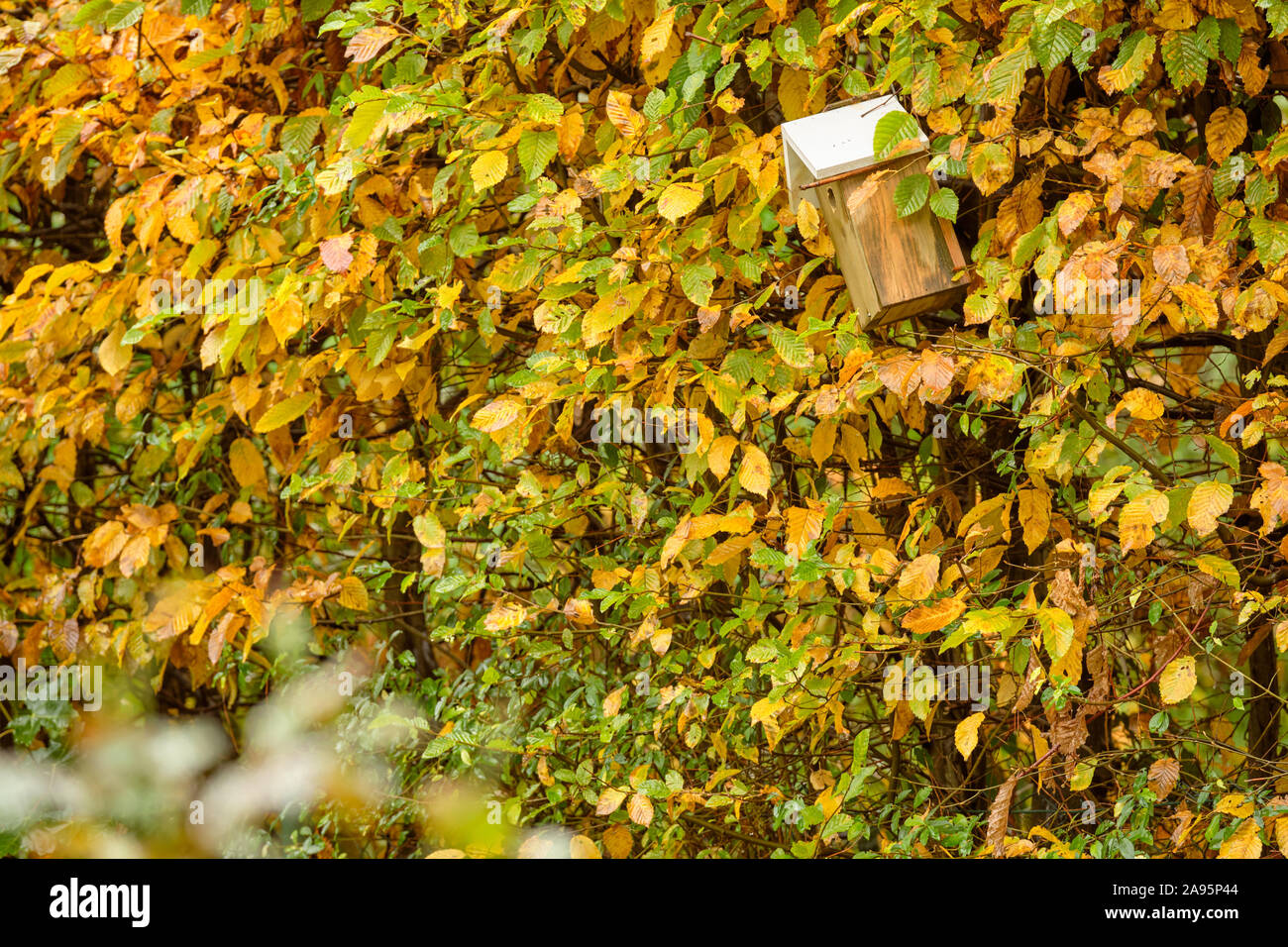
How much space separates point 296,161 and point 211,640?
1.00 metres

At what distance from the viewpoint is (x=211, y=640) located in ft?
8.74

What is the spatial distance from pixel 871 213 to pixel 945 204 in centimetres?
12

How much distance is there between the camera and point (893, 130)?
6.66ft

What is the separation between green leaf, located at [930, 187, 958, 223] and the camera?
2.12 metres

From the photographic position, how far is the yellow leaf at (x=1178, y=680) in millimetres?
1999

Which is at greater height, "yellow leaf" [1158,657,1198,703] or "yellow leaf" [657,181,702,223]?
"yellow leaf" [657,181,702,223]

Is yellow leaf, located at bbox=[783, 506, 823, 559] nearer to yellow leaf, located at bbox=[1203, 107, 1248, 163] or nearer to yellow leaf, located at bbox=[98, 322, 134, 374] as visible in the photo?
yellow leaf, located at bbox=[1203, 107, 1248, 163]

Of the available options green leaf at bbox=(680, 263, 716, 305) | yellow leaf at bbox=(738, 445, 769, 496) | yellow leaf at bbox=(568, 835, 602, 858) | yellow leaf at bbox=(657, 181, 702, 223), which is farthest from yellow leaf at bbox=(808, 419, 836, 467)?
yellow leaf at bbox=(568, 835, 602, 858)

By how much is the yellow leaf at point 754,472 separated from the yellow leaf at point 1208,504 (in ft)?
2.22

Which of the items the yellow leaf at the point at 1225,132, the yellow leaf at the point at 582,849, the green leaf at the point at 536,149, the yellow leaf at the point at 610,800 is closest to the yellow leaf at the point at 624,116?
the green leaf at the point at 536,149

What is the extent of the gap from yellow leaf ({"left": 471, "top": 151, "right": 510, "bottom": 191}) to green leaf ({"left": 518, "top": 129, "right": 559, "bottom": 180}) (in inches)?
1.4

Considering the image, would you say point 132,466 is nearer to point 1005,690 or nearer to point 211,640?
point 211,640

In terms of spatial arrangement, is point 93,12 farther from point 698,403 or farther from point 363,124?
point 698,403

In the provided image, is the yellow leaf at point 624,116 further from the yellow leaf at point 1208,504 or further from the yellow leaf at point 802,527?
the yellow leaf at point 1208,504
